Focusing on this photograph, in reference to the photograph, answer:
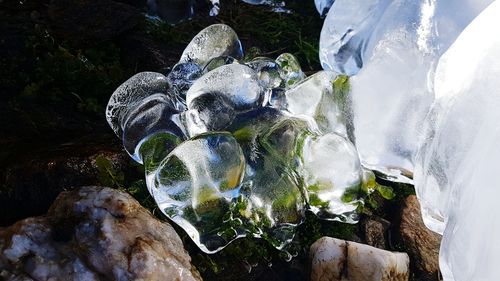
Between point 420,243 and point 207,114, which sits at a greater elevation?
point 207,114

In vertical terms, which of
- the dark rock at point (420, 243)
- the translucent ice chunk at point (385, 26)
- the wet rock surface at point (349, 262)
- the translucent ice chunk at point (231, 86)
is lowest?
the dark rock at point (420, 243)

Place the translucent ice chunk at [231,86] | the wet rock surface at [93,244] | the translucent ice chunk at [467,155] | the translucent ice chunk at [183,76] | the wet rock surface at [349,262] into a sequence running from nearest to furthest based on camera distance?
1. the translucent ice chunk at [467,155]
2. the wet rock surface at [93,244]
3. the wet rock surface at [349,262]
4. the translucent ice chunk at [231,86]
5. the translucent ice chunk at [183,76]

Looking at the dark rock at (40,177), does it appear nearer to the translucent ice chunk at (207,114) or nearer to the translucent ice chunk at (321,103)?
the translucent ice chunk at (207,114)

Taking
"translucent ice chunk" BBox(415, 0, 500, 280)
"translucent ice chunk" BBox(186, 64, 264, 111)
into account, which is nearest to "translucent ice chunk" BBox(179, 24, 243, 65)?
"translucent ice chunk" BBox(186, 64, 264, 111)

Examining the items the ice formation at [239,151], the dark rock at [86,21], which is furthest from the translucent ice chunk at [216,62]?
the dark rock at [86,21]

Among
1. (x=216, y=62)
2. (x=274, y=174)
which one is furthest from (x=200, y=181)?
(x=216, y=62)

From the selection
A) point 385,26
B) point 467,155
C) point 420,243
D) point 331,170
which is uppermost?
point 385,26

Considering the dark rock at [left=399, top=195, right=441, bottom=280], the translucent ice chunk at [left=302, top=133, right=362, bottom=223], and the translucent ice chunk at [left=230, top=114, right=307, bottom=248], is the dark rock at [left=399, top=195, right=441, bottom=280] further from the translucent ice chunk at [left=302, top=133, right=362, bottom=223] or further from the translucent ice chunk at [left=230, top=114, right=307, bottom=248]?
the translucent ice chunk at [left=230, top=114, right=307, bottom=248]

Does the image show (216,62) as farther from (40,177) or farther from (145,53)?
(40,177)
